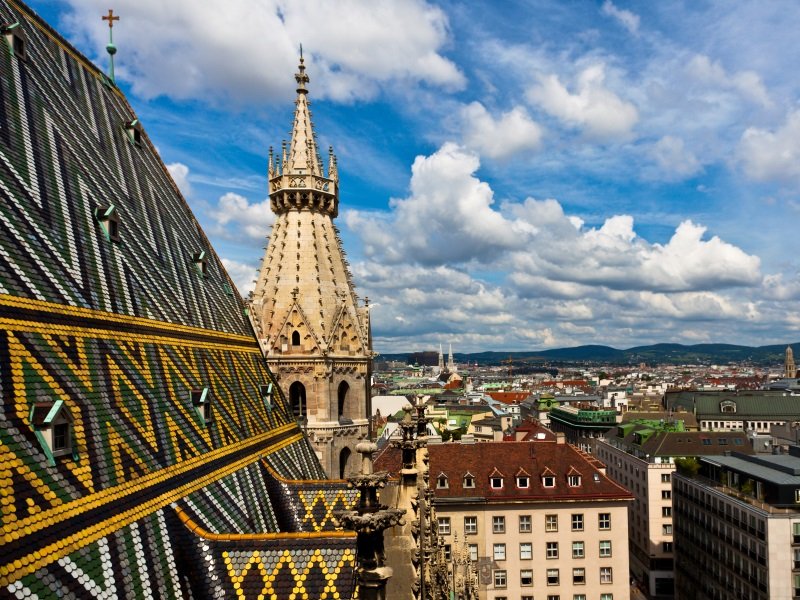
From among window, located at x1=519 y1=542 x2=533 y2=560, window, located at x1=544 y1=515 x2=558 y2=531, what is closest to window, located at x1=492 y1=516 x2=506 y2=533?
window, located at x1=519 y1=542 x2=533 y2=560

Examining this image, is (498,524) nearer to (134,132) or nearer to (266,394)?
(266,394)

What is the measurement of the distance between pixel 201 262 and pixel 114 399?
10.5 m

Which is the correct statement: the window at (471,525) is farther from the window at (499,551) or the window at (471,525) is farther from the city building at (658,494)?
the city building at (658,494)

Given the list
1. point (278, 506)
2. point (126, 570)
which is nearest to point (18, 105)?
point (126, 570)

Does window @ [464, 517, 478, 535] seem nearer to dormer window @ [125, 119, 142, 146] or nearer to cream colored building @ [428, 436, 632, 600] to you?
cream colored building @ [428, 436, 632, 600]

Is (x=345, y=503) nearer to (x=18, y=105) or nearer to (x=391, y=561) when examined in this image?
(x=391, y=561)

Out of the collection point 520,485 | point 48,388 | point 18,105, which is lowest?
point 520,485

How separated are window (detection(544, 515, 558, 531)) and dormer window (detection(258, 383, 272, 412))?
100 feet

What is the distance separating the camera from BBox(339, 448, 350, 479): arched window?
101ft

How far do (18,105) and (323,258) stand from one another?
681 inches

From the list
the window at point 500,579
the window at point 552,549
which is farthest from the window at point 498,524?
the window at point 552,549

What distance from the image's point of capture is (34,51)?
57.8 feet

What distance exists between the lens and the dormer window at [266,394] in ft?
75.2

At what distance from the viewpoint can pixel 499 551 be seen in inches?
1831
